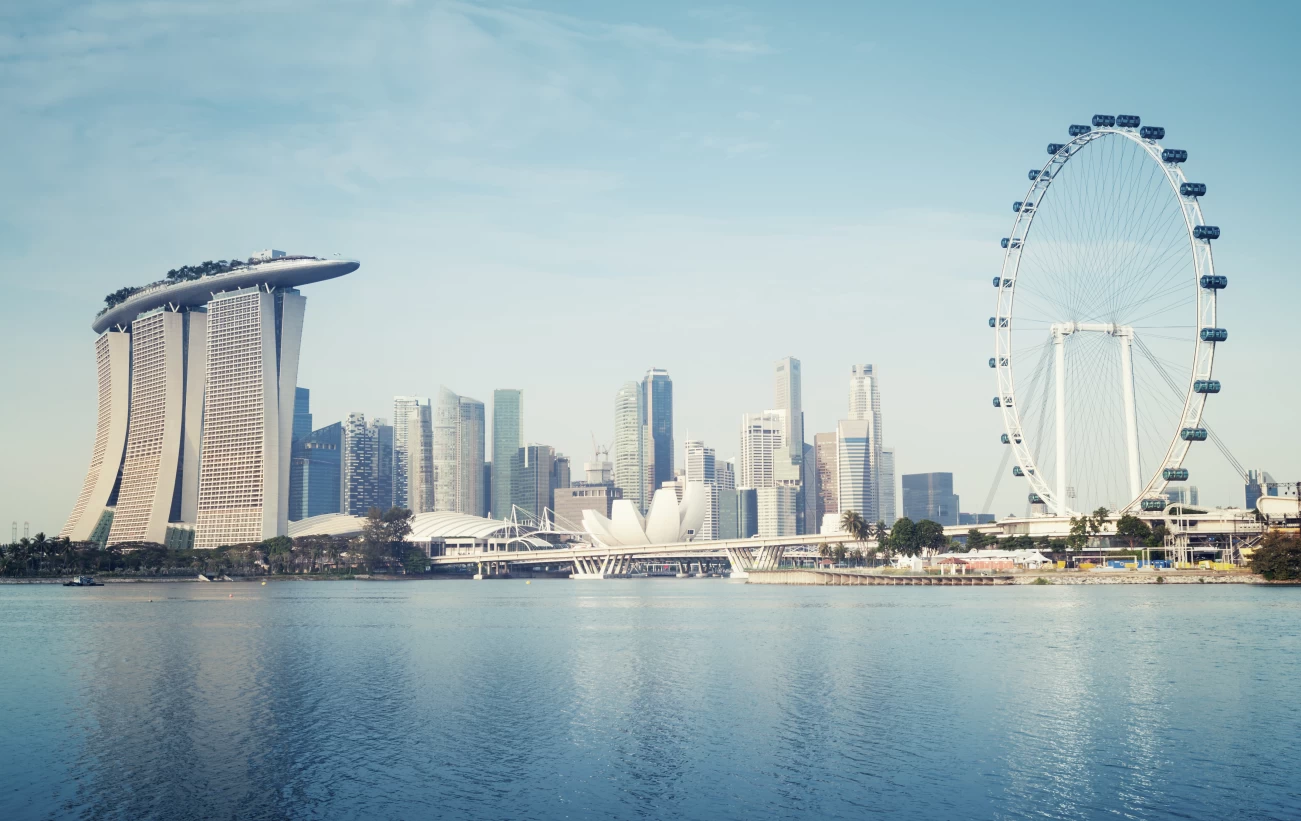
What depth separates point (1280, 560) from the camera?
120m

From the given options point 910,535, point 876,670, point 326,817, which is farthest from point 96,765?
point 910,535

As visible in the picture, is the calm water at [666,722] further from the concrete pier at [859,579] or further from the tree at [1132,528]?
the tree at [1132,528]

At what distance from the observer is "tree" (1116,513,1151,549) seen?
142 meters

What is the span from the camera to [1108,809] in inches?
1090

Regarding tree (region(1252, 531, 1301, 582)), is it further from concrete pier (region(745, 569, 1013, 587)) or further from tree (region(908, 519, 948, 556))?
tree (region(908, 519, 948, 556))


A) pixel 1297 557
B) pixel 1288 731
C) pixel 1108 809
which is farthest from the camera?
pixel 1297 557

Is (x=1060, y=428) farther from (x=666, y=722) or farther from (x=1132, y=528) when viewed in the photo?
(x=666, y=722)

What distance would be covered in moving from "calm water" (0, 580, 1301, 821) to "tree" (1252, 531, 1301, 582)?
4901 cm

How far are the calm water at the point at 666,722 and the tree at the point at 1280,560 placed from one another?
4901 centimetres

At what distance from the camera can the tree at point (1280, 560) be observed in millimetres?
119500

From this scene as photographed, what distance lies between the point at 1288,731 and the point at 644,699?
22.2 meters

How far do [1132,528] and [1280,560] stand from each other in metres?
23.1

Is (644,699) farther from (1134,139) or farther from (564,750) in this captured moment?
(1134,139)

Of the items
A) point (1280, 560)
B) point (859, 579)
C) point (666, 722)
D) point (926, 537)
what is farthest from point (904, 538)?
point (666, 722)
